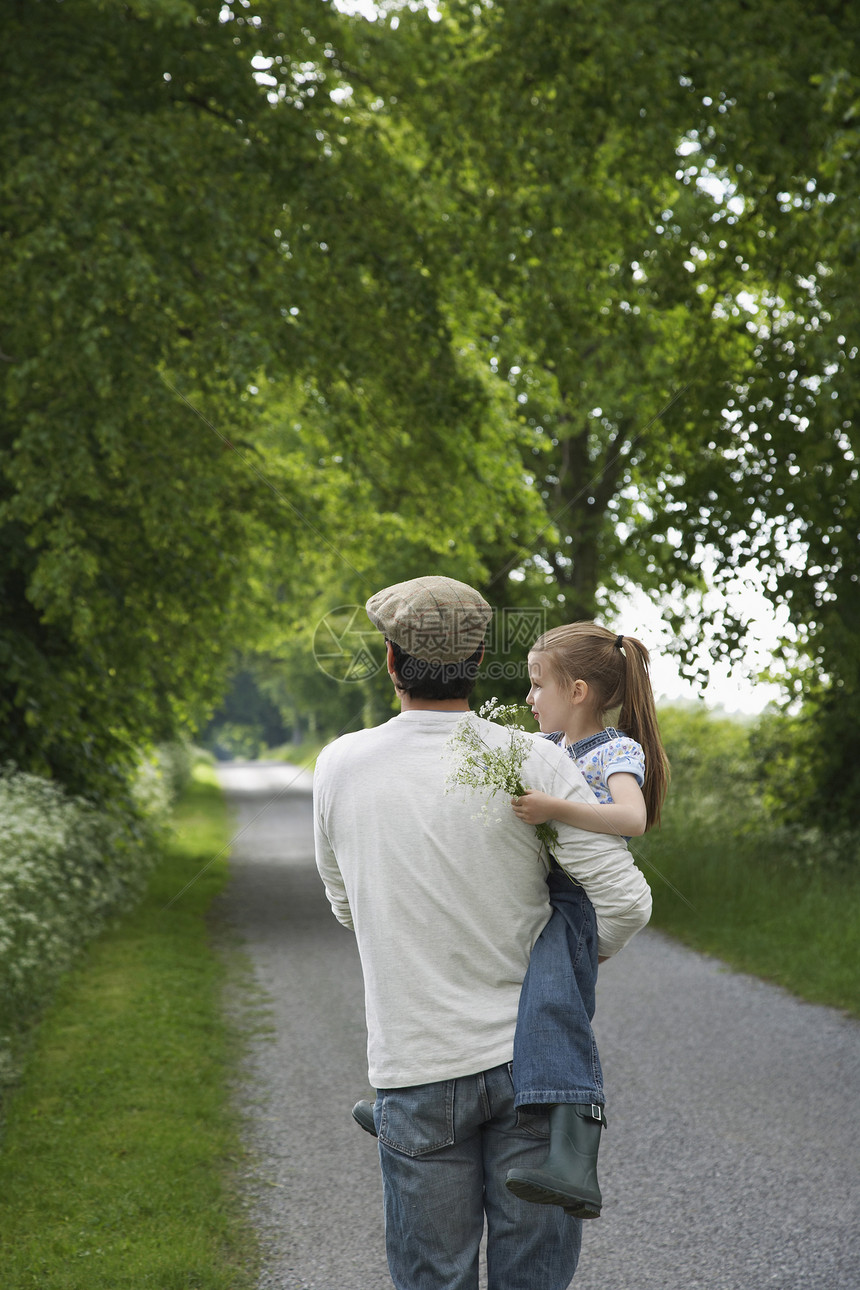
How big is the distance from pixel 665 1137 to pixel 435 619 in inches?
168

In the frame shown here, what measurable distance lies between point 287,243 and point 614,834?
30.2ft

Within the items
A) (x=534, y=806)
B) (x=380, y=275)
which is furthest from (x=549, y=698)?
(x=380, y=275)

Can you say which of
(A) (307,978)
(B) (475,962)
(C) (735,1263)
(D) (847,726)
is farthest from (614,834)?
(D) (847,726)

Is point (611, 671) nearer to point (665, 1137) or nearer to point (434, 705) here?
point (434, 705)

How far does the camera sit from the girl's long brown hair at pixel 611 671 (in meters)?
2.52

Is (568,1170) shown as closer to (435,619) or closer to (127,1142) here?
(435,619)

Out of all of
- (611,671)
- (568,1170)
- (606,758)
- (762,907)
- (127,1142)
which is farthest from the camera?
(762,907)

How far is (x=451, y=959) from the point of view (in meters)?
2.08

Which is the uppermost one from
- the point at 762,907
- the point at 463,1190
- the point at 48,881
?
the point at 463,1190

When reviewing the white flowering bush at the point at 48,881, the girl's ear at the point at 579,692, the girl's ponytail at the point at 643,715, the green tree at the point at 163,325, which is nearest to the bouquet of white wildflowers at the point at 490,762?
the girl's ear at the point at 579,692

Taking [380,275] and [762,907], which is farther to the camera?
[762,907]

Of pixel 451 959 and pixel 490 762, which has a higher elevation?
pixel 490 762

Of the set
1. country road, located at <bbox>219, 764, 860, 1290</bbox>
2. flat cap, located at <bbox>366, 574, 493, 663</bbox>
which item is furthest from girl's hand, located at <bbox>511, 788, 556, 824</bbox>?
country road, located at <bbox>219, 764, 860, 1290</bbox>

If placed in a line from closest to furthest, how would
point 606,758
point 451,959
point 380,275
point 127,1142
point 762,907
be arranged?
point 451,959
point 606,758
point 127,1142
point 380,275
point 762,907
